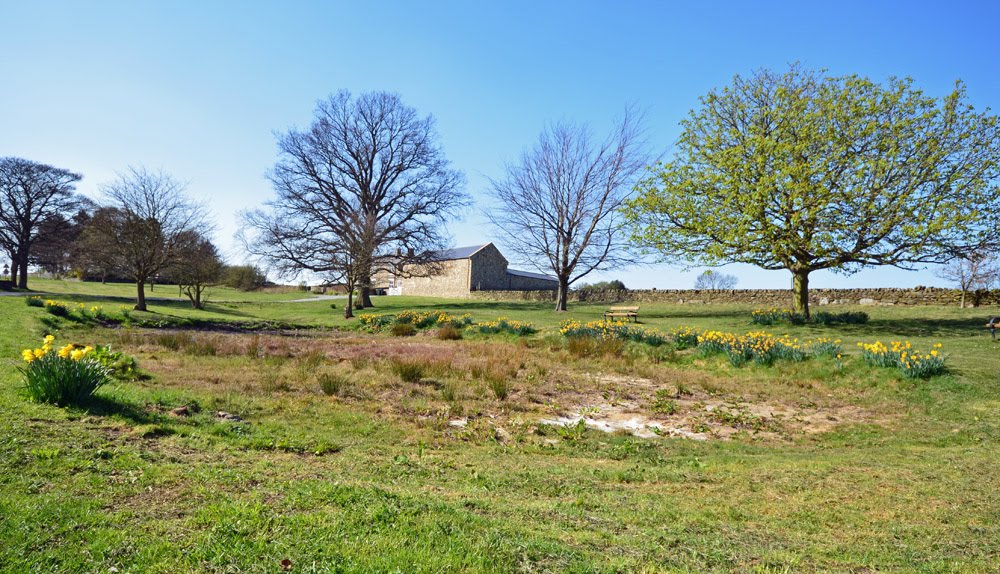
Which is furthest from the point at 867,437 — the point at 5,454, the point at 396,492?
the point at 5,454

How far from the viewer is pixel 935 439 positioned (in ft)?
24.0

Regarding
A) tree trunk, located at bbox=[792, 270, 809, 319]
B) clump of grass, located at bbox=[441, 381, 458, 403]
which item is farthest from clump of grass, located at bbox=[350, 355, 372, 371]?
tree trunk, located at bbox=[792, 270, 809, 319]

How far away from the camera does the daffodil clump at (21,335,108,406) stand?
593 centimetres

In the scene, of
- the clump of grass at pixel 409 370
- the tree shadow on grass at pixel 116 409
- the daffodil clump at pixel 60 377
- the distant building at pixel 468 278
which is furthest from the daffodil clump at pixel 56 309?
the distant building at pixel 468 278

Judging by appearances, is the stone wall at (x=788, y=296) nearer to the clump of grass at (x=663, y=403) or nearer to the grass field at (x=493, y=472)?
the grass field at (x=493, y=472)

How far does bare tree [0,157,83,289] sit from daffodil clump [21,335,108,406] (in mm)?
42899

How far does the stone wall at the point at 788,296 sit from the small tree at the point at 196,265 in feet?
85.3

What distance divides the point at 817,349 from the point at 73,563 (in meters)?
14.1

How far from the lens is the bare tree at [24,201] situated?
1486 inches

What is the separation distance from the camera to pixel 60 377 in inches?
234

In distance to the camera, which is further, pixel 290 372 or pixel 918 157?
pixel 918 157

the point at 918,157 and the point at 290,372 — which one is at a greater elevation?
the point at 918,157

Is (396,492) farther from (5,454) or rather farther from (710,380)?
(710,380)

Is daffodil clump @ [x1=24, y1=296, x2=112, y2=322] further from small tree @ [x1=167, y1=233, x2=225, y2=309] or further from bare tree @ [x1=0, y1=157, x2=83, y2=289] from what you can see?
bare tree @ [x1=0, y1=157, x2=83, y2=289]
